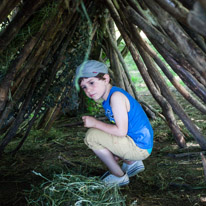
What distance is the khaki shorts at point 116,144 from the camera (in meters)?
2.52

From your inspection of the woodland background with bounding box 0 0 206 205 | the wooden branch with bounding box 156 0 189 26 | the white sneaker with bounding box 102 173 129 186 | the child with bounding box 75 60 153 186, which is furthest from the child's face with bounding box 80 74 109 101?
the wooden branch with bounding box 156 0 189 26

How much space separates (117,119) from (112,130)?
0.33ft

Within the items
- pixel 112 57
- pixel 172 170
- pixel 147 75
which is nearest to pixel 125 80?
pixel 112 57

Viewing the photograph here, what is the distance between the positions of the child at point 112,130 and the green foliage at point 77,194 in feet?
0.57

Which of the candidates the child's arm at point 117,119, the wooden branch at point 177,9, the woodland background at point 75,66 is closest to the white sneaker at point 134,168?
the woodland background at point 75,66

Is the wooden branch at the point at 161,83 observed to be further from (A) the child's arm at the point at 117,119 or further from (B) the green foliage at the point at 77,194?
(B) the green foliage at the point at 77,194

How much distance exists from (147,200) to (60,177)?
2.24 ft

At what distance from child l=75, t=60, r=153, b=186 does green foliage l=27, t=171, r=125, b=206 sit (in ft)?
0.57

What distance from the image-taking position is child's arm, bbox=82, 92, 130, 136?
2400 mm

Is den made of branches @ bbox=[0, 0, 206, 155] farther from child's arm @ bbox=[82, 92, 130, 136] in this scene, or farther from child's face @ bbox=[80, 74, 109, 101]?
child's arm @ bbox=[82, 92, 130, 136]

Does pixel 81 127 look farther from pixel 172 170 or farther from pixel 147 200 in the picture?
pixel 147 200

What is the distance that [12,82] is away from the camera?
2.77 meters

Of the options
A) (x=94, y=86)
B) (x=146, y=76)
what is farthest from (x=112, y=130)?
(x=146, y=76)

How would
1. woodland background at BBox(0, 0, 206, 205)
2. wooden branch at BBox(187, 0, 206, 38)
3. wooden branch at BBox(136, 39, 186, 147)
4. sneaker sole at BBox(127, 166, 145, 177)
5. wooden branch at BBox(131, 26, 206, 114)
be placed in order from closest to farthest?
1. wooden branch at BBox(187, 0, 206, 38)
2. woodland background at BBox(0, 0, 206, 205)
3. sneaker sole at BBox(127, 166, 145, 177)
4. wooden branch at BBox(131, 26, 206, 114)
5. wooden branch at BBox(136, 39, 186, 147)
